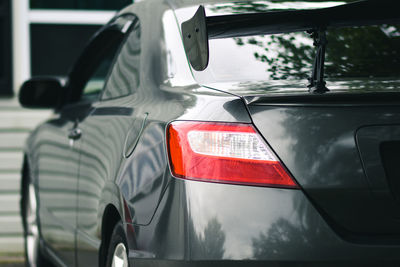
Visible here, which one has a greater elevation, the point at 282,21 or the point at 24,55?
the point at 282,21

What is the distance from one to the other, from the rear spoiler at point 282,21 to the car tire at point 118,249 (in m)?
0.78

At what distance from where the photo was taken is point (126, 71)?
419cm

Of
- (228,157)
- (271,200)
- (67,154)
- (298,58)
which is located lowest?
(67,154)

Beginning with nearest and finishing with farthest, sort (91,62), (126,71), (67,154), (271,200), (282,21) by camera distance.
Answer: (271,200), (282,21), (126,71), (67,154), (91,62)

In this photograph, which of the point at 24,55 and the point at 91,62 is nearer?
the point at 91,62

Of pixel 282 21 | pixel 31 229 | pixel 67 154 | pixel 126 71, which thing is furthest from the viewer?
pixel 31 229

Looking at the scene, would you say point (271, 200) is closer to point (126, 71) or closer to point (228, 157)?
point (228, 157)

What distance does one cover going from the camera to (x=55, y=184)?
502 cm

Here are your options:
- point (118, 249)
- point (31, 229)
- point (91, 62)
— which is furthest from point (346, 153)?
point (31, 229)

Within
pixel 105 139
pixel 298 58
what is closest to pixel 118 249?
pixel 105 139

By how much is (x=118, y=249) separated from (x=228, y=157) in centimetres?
90

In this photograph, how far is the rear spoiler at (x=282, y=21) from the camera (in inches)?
118

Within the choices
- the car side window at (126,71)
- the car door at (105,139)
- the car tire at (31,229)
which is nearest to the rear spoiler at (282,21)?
the car door at (105,139)

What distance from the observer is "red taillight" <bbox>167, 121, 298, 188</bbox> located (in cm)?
285
